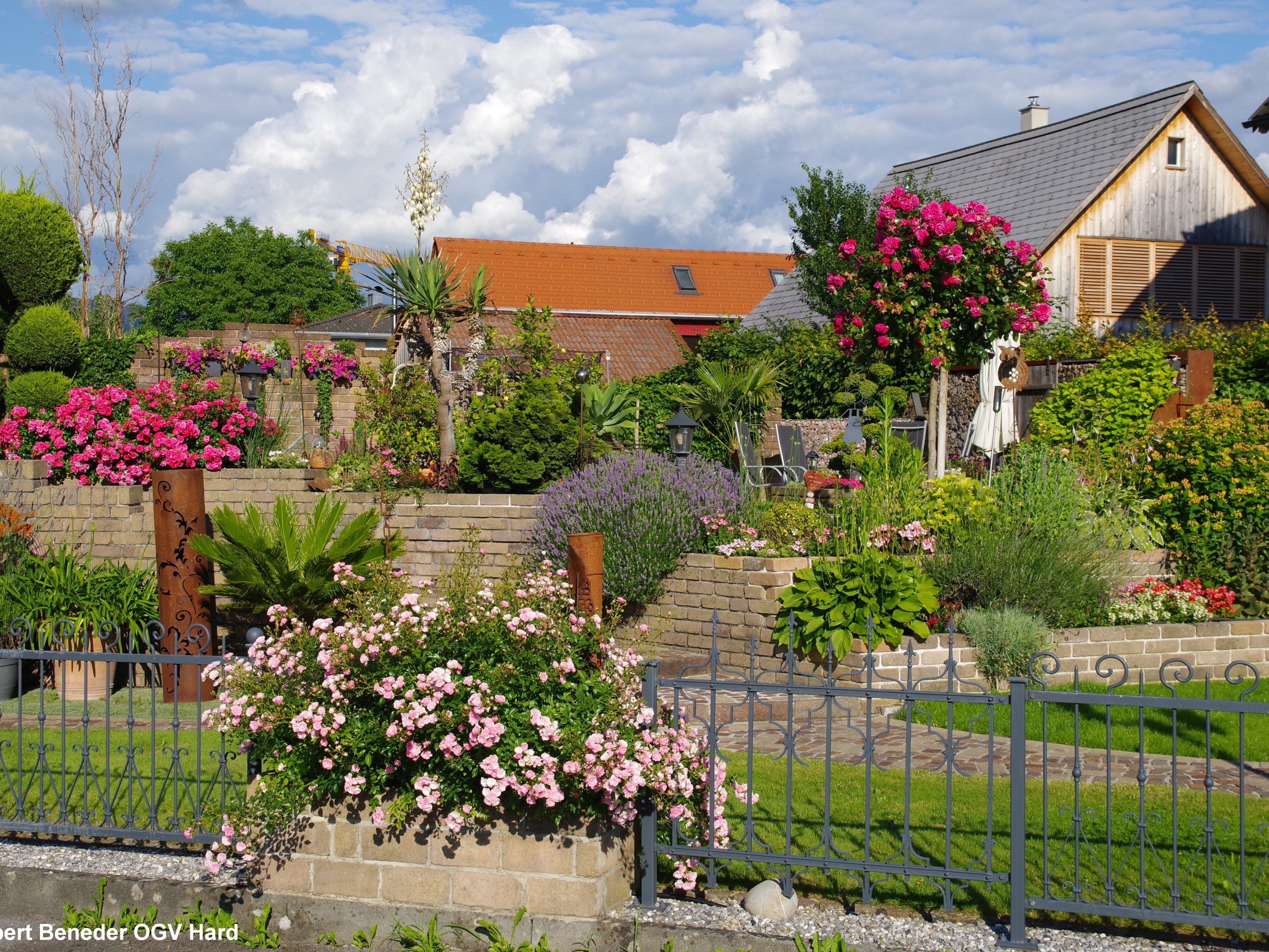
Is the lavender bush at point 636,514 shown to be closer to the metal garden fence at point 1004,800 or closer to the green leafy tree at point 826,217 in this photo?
the metal garden fence at point 1004,800

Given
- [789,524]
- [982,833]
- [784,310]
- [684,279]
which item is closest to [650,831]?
[982,833]

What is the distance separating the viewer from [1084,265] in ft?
59.2

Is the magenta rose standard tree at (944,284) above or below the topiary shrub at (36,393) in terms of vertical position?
above

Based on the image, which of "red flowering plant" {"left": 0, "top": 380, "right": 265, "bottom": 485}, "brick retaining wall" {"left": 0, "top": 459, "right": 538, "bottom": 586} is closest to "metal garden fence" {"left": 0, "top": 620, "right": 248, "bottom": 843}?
"brick retaining wall" {"left": 0, "top": 459, "right": 538, "bottom": 586}

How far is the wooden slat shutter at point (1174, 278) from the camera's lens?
18.5 meters

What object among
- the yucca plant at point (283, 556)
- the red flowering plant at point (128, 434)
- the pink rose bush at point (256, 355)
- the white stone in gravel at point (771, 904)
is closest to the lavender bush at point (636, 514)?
the yucca plant at point (283, 556)

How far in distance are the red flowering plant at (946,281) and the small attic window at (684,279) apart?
73.7 ft

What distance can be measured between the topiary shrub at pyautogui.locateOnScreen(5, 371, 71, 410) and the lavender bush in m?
6.91

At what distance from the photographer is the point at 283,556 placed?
8.09m

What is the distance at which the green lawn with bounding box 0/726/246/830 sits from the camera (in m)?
4.37

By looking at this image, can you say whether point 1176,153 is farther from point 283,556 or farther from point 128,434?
point 128,434

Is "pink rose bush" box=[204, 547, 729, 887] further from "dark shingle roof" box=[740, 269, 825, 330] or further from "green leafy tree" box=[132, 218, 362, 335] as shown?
"green leafy tree" box=[132, 218, 362, 335]

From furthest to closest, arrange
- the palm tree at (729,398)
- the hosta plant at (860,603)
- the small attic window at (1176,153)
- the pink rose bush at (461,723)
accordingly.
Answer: the small attic window at (1176,153) → the palm tree at (729,398) → the hosta plant at (860,603) → the pink rose bush at (461,723)

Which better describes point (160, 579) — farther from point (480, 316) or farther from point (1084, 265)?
point (1084, 265)
